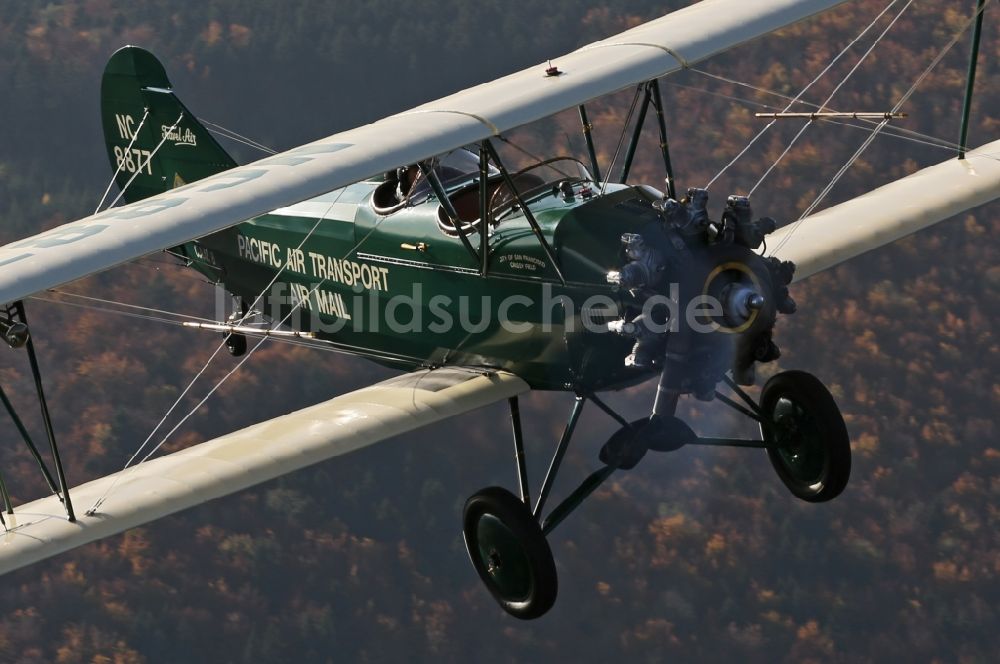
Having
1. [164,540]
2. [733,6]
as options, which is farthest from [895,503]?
[733,6]

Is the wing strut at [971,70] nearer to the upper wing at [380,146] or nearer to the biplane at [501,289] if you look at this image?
the biplane at [501,289]

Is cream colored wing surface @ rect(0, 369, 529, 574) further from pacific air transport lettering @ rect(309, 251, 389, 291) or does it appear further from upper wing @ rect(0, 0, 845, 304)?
upper wing @ rect(0, 0, 845, 304)

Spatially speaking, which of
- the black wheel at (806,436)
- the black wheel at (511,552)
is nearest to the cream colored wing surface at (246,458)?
the black wheel at (511,552)

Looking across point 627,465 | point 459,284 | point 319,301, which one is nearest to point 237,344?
point 319,301

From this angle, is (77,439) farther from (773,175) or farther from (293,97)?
(773,175)

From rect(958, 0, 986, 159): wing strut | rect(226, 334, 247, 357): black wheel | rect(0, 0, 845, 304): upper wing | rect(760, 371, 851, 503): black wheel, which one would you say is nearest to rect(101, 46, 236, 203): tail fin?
rect(226, 334, 247, 357): black wheel
